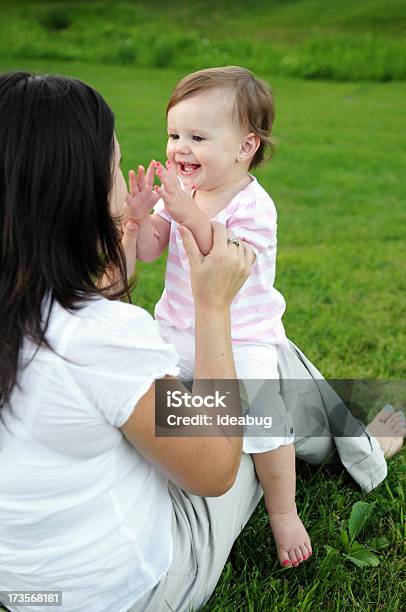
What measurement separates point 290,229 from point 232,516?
11.7 feet

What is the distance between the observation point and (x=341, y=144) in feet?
25.0

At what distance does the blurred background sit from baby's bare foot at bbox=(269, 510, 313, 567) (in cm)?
114

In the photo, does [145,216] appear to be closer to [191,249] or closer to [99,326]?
[191,249]

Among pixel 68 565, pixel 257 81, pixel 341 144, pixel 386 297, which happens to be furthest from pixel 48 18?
pixel 68 565

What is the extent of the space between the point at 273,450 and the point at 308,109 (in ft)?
25.7

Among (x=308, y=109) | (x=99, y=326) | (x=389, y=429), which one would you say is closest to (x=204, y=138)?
(x=99, y=326)

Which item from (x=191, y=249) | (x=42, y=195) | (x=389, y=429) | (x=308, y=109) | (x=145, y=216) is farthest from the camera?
(x=308, y=109)

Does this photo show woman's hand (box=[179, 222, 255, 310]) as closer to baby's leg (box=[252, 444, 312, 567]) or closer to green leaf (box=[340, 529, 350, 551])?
baby's leg (box=[252, 444, 312, 567])

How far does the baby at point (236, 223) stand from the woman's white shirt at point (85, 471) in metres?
0.47

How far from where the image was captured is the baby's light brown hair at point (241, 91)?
2.09m

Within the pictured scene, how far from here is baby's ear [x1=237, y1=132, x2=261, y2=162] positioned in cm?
213

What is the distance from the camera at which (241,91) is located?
6.86ft

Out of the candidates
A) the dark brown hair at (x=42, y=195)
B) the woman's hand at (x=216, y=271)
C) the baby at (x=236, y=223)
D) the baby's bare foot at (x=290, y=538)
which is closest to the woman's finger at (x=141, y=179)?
the baby at (x=236, y=223)

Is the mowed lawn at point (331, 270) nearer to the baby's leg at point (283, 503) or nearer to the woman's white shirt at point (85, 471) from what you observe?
the baby's leg at point (283, 503)
